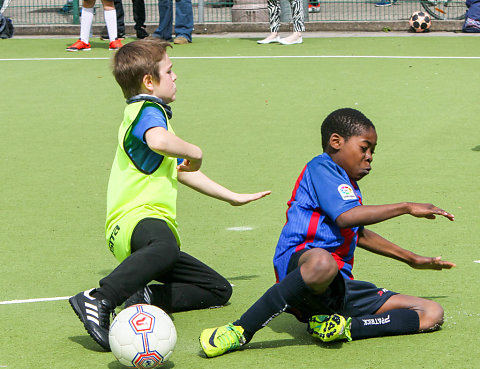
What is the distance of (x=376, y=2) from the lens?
16734 millimetres

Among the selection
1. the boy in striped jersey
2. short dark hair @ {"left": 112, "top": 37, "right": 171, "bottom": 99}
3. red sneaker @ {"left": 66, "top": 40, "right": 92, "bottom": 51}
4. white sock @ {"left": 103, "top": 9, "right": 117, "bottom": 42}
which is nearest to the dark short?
the boy in striped jersey

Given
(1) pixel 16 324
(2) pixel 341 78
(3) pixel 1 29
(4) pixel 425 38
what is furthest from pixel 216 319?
(3) pixel 1 29

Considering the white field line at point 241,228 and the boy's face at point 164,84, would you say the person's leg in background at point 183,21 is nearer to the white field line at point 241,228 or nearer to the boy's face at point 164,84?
the white field line at point 241,228

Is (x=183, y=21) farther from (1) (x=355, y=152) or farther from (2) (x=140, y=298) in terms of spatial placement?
(1) (x=355, y=152)

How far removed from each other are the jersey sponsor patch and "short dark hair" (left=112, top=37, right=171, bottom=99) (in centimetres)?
113

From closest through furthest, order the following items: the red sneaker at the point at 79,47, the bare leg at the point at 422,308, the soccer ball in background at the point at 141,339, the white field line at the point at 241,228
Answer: the soccer ball in background at the point at 141,339
the bare leg at the point at 422,308
the white field line at the point at 241,228
the red sneaker at the point at 79,47

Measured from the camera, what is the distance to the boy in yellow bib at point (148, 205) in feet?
13.6

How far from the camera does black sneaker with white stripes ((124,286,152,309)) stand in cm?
457

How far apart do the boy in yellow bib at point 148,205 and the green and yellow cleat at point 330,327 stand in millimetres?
731

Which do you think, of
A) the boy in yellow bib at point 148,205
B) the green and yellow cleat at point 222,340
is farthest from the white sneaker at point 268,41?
the green and yellow cleat at point 222,340

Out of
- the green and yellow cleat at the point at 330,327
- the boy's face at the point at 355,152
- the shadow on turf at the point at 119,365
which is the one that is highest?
the boy's face at the point at 355,152

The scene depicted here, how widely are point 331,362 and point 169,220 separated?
1.07 meters

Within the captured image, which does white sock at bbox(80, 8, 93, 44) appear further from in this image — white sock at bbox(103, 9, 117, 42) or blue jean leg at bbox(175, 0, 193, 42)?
blue jean leg at bbox(175, 0, 193, 42)

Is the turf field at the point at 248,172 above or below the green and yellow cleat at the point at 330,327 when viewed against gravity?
below
